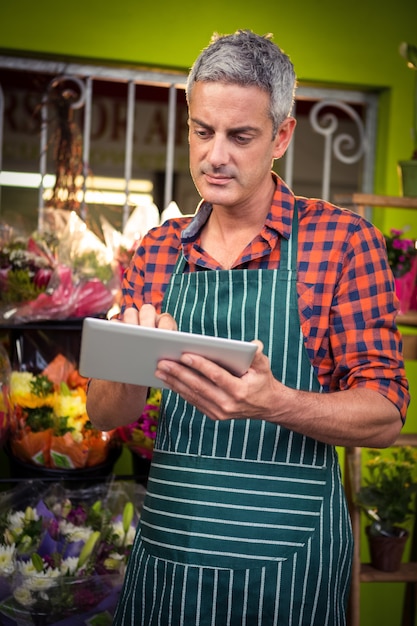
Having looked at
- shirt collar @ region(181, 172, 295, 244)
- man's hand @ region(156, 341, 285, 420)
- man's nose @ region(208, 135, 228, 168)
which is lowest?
man's hand @ region(156, 341, 285, 420)

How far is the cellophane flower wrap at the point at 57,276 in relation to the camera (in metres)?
2.42

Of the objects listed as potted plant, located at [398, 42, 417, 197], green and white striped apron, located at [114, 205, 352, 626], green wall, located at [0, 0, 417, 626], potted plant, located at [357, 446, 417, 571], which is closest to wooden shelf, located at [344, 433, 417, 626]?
potted plant, located at [357, 446, 417, 571]

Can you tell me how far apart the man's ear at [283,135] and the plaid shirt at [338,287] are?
8 cm

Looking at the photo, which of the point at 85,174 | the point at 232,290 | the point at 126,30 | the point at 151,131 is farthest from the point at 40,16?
the point at 151,131

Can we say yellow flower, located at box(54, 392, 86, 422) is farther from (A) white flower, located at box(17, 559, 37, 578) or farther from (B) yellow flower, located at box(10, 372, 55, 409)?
(A) white flower, located at box(17, 559, 37, 578)

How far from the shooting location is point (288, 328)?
160cm

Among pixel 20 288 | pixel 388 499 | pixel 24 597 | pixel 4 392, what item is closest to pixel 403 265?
pixel 388 499

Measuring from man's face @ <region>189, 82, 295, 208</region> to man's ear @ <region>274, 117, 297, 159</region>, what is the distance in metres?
0.03

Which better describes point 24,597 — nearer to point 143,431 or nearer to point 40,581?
point 40,581

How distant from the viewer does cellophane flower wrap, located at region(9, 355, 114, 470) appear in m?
2.39

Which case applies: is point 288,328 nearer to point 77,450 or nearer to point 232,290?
point 232,290

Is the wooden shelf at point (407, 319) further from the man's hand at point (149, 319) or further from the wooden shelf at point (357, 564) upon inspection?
the man's hand at point (149, 319)

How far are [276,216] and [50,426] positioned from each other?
106cm

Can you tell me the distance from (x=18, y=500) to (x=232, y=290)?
108 cm
